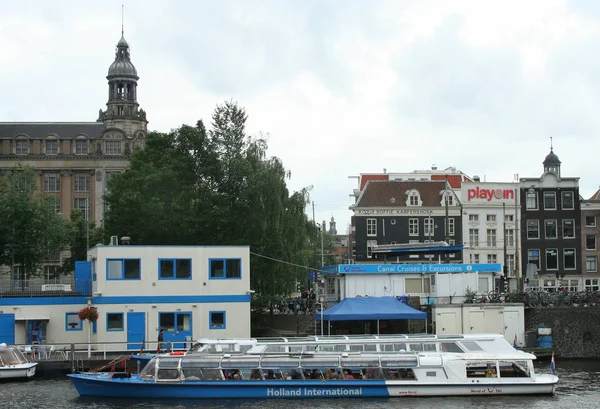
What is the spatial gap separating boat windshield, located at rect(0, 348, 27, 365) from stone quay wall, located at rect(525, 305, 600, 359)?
34.1 m

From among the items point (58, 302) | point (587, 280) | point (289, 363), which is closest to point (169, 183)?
point (58, 302)

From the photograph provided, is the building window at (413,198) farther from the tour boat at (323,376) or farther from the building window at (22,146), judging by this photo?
the building window at (22,146)

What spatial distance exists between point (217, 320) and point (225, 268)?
3.29 metres

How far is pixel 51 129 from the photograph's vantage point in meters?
121

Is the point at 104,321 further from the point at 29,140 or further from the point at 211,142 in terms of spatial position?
the point at 29,140

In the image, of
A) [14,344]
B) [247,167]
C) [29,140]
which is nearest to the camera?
[14,344]

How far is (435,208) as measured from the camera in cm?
8900

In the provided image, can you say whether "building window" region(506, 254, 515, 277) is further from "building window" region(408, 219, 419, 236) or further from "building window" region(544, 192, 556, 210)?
"building window" region(408, 219, 419, 236)

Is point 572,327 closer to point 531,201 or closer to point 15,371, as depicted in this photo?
point 531,201

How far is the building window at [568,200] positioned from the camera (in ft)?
294

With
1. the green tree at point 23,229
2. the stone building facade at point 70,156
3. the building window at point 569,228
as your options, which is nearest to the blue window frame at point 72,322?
the green tree at point 23,229

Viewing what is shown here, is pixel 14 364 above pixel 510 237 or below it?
below

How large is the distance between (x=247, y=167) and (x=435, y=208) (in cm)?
3021

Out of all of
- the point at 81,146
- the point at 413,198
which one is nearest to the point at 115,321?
the point at 413,198
